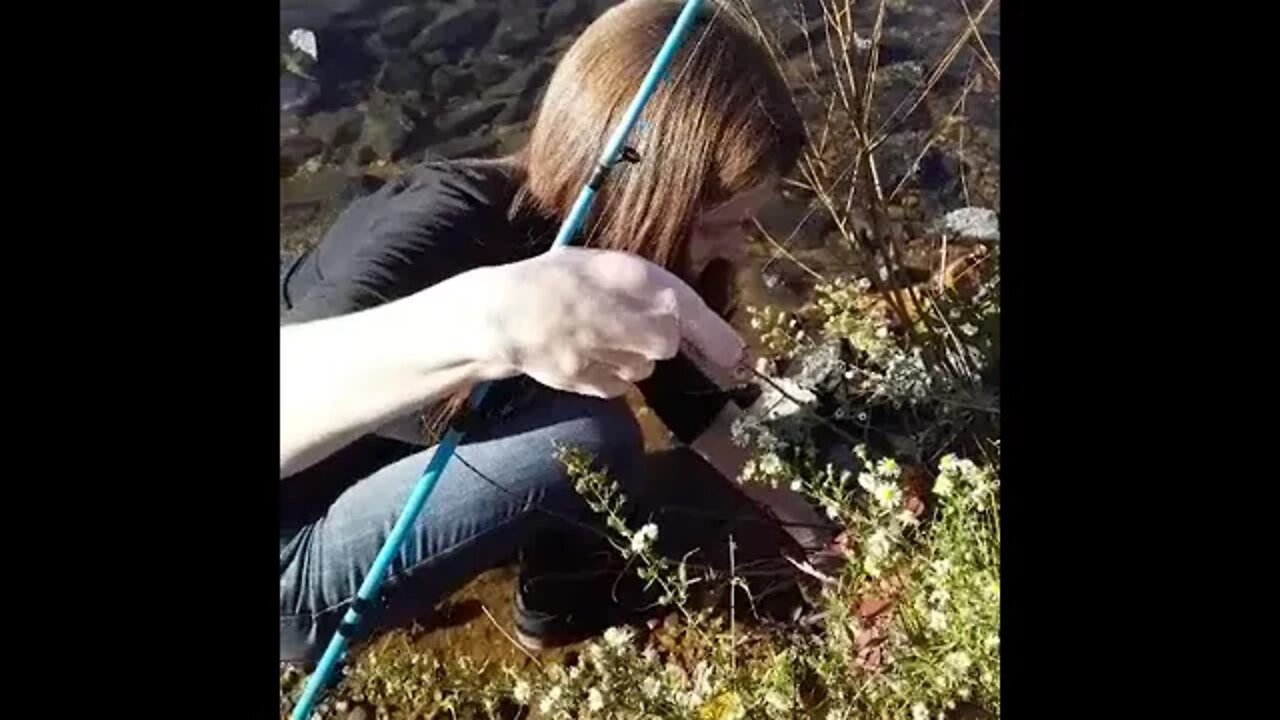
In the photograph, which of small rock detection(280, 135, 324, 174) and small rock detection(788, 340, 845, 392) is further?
small rock detection(788, 340, 845, 392)

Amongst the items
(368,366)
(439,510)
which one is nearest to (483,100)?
(368,366)

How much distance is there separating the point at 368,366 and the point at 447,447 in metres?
0.10

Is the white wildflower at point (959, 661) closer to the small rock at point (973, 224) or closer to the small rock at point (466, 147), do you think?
the small rock at point (973, 224)

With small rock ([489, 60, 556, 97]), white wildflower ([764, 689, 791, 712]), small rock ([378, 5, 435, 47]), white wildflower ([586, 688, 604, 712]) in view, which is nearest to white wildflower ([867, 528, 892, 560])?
white wildflower ([764, 689, 791, 712])

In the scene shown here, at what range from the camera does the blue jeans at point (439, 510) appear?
119cm

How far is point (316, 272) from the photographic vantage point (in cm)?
117

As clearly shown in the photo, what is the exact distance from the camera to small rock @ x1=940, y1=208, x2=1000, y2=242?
1163mm

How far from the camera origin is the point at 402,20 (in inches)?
46.7

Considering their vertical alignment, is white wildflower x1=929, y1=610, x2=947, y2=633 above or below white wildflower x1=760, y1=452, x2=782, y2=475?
below

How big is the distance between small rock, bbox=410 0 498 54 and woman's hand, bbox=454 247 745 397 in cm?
20

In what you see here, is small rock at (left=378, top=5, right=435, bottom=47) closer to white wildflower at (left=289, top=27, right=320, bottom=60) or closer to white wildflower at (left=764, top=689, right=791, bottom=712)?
white wildflower at (left=289, top=27, right=320, bottom=60)

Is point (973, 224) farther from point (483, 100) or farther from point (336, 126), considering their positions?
point (336, 126)

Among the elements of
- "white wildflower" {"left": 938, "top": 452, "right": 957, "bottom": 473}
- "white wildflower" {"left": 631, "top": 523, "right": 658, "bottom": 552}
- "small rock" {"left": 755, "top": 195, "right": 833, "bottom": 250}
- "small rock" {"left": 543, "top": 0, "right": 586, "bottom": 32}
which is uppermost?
"small rock" {"left": 543, "top": 0, "right": 586, "bottom": 32}

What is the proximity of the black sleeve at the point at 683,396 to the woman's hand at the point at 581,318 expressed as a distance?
0.07 feet
